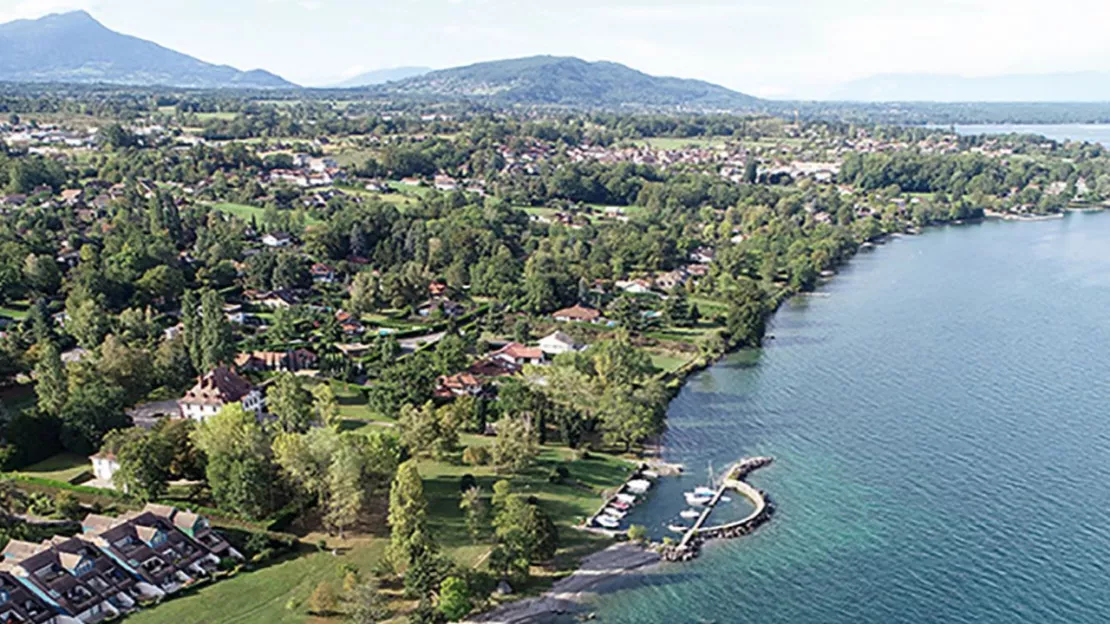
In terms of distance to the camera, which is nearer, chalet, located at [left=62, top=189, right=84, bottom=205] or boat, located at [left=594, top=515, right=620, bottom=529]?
boat, located at [left=594, top=515, right=620, bottom=529]

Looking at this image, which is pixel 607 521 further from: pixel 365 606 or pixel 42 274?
pixel 42 274

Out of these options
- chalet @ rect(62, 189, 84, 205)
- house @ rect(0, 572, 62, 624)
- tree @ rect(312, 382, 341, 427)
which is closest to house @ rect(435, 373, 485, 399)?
tree @ rect(312, 382, 341, 427)

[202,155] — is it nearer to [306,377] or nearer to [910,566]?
[306,377]

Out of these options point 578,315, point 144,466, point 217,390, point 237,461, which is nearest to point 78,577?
point 144,466

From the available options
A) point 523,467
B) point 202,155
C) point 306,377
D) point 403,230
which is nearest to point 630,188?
point 403,230

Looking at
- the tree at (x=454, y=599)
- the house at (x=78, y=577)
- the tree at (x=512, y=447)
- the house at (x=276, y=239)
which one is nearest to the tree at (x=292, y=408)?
the tree at (x=512, y=447)

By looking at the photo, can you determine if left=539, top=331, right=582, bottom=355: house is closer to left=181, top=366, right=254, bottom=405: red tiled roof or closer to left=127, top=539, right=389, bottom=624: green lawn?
left=181, top=366, right=254, bottom=405: red tiled roof
